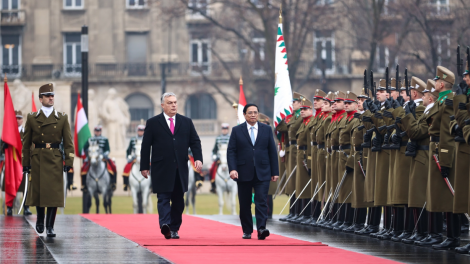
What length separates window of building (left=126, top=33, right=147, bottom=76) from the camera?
57781 mm

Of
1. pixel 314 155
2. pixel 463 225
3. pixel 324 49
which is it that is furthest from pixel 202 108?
pixel 463 225

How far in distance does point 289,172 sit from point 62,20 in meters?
42.8

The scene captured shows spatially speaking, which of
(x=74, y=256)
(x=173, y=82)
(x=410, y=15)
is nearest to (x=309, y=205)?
(x=74, y=256)

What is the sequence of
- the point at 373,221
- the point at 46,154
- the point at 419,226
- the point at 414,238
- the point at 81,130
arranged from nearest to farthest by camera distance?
the point at 414,238 < the point at 419,226 < the point at 46,154 < the point at 373,221 < the point at 81,130

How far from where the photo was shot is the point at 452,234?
1131cm

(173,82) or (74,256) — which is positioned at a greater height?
(173,82)

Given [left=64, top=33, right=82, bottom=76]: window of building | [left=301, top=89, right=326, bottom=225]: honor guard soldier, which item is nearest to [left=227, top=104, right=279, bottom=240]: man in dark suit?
[left=301, top=89, right=326, bottom=225]: honor guard soldier

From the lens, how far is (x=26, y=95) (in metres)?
43.4

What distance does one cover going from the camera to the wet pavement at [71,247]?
9.80 m

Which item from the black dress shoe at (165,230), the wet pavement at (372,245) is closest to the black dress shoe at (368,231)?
the wet pavement at (372,245)

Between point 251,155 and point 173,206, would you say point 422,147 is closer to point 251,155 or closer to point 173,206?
point 251,155

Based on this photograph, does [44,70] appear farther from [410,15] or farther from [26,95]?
[410,15]

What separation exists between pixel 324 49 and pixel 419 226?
33.3 m

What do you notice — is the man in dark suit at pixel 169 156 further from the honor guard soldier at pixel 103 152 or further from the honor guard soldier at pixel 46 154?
the honor guard soldier at pixel 103 152
